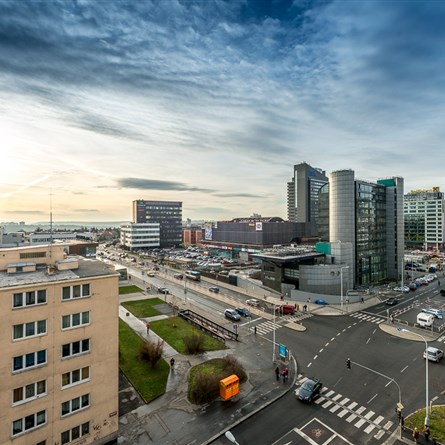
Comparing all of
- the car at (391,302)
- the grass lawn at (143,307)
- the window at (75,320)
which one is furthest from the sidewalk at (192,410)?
the car at (391,302)

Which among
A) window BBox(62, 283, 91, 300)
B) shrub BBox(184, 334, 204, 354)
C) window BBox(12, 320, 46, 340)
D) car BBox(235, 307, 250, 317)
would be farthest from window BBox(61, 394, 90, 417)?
A: car BBox(235, 307, 250, 317)

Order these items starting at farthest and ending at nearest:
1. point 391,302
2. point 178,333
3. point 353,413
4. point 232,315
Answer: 1. point 391,302
2. point 232,315
3. point 178,333
4. point 353,413

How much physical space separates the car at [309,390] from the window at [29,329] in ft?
74.2

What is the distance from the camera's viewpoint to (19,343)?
1938cm

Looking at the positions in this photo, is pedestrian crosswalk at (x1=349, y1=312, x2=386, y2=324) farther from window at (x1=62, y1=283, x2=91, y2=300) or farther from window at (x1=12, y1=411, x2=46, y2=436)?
window at (x1=12, y1=411, x2=46, y2=436)

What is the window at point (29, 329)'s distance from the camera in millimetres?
19328

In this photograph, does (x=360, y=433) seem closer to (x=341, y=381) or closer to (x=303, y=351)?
(x=341, y=381)

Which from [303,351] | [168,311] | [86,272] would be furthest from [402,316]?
[86,272]

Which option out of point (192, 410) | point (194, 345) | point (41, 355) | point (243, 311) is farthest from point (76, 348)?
point (243, 311)

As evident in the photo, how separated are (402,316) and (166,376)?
4381 cm

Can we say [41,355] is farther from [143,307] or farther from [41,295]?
[143,307]

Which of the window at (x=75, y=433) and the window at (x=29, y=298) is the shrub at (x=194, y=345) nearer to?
the window at (x=75, y=433)

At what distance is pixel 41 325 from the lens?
66.7 ft

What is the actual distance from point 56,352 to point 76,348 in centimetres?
142
